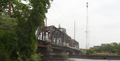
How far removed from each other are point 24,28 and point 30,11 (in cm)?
241

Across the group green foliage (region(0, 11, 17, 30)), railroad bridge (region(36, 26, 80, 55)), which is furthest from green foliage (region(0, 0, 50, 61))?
railroad bridge (region(36, 26, 80, 55))

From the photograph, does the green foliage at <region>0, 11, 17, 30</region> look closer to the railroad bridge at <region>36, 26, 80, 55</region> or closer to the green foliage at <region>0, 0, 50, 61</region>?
the green foliage at <region>0, 0, 50, 61</region>

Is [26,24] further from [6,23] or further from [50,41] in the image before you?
[50,41]

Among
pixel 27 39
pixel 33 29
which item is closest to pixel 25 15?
pixel 33 29

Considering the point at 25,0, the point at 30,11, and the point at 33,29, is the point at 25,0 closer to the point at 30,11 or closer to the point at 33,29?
the point at 30,11

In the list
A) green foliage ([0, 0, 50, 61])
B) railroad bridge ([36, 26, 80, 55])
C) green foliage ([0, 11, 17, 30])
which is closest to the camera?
green foliage ([0, 0, 50, 61])

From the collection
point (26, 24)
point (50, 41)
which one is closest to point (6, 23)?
point (26, 24)

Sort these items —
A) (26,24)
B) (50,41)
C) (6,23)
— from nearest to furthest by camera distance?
(26,24)
(6,23)
(50,41)

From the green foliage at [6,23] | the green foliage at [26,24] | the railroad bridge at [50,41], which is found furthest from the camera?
the railroad bridge at [50,41]

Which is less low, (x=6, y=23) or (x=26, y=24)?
(x=6, y=23)

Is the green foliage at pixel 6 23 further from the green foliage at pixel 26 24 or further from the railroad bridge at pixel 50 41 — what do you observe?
the railroad bridge at pixel 50 41

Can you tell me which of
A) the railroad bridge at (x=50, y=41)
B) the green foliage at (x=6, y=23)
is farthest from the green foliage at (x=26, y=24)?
the railroad bridge at (x=50, y=41)

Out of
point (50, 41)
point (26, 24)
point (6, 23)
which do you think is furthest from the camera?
point (50, 41)

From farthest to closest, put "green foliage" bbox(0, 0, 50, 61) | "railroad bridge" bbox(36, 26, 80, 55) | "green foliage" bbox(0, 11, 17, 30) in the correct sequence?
"railroad bridge" bbox(36, 26, 80, 55), "green foliage" bbox(0, 11, 17, 30), "green foliage" bbox(0, 0, 50, 61)
